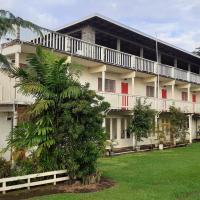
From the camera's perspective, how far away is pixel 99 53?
21766mm

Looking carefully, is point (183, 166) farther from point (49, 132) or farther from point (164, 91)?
point (164, 91)

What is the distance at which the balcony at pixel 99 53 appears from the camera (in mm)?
18312

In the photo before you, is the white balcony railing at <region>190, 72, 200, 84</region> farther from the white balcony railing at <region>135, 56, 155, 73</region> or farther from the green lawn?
the green lawn

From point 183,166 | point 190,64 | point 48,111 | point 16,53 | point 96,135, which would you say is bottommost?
point 183,166

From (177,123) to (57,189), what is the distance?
56.5 feet

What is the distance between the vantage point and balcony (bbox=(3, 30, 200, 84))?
1831 centimetres

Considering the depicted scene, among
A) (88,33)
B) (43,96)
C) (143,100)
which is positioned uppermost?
(88,33)

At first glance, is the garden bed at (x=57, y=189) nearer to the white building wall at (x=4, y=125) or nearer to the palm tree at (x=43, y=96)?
the palm tree at (x=43, y=96)

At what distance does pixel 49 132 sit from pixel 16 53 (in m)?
6.52

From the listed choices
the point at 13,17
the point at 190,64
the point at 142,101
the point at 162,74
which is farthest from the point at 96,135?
the point at 190,64

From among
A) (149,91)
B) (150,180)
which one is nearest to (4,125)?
(150,180)

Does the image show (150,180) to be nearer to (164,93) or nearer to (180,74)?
(164,93)

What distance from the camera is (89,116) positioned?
1146 centimetres

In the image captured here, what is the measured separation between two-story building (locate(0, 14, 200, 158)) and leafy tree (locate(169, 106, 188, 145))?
29.0 inches
